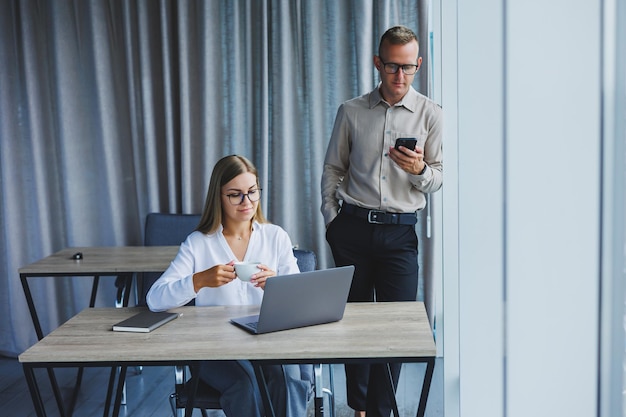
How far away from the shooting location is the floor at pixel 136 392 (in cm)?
354

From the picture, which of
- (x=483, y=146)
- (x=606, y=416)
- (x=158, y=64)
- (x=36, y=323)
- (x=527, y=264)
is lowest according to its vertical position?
(x=36, y=323)

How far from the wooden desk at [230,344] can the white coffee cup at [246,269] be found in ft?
0.54

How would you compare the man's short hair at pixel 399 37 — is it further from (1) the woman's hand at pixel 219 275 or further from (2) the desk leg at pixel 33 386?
(2) the desk leg at pixel 33 386

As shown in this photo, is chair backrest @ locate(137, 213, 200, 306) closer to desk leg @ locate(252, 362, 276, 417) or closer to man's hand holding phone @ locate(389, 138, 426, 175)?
man's hand holding phone @ locate(389, 138, 426, 175)

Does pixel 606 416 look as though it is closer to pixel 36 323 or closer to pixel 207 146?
pixel 36 323

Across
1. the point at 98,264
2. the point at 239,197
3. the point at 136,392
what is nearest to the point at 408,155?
the point at 239,197

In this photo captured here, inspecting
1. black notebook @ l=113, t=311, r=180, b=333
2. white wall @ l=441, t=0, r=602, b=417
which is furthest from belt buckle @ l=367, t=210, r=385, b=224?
white wall @ l=441, t=0, r=602, b=417

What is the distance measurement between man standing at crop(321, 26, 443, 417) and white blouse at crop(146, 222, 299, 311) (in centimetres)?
42

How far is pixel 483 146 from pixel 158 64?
3634 mm

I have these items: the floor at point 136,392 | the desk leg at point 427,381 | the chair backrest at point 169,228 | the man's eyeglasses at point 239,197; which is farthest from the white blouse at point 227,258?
the chair backrest at point 169,228

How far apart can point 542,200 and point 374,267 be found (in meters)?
2.15

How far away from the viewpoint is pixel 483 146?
3.76 ft

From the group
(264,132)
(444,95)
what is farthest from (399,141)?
(264,132)

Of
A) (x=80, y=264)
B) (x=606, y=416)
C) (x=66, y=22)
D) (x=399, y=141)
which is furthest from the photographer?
(x=66, y=22)
